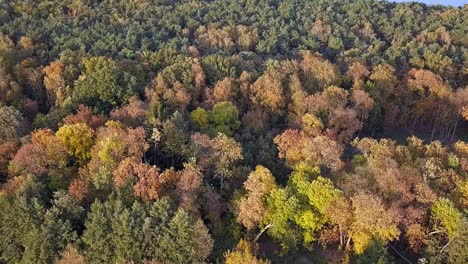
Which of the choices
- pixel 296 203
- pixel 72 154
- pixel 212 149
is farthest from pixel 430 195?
pixel 72 154

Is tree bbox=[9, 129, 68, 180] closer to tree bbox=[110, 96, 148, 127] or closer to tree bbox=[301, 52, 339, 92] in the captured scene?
tree bbox=[110, 96, 148, 127]

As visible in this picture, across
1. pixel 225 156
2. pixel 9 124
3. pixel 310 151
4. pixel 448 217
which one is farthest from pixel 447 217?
pixel 9 124

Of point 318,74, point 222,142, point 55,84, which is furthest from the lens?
point 318,74

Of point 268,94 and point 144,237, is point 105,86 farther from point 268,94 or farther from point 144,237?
point 144,237

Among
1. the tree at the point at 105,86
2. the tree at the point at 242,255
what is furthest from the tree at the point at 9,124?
the tree at the point at 242,255

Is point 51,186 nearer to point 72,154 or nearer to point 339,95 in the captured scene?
point 72,154

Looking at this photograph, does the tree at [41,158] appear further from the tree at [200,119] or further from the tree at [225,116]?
the tree at [225,116]

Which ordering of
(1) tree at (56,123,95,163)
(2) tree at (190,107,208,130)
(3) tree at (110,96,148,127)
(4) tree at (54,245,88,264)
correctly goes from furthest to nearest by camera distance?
(2) tree at (190,107,208,130) < (3) tree at (110,96,148,127) < (1) tree at (56,123,95,163) < (4) tree at (54,245,88,264)

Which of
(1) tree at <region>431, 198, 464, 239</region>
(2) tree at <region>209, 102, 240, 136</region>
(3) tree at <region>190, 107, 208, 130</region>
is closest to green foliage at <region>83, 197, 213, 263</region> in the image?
(1) tree at <region>431, 198, 464, 239</region>
